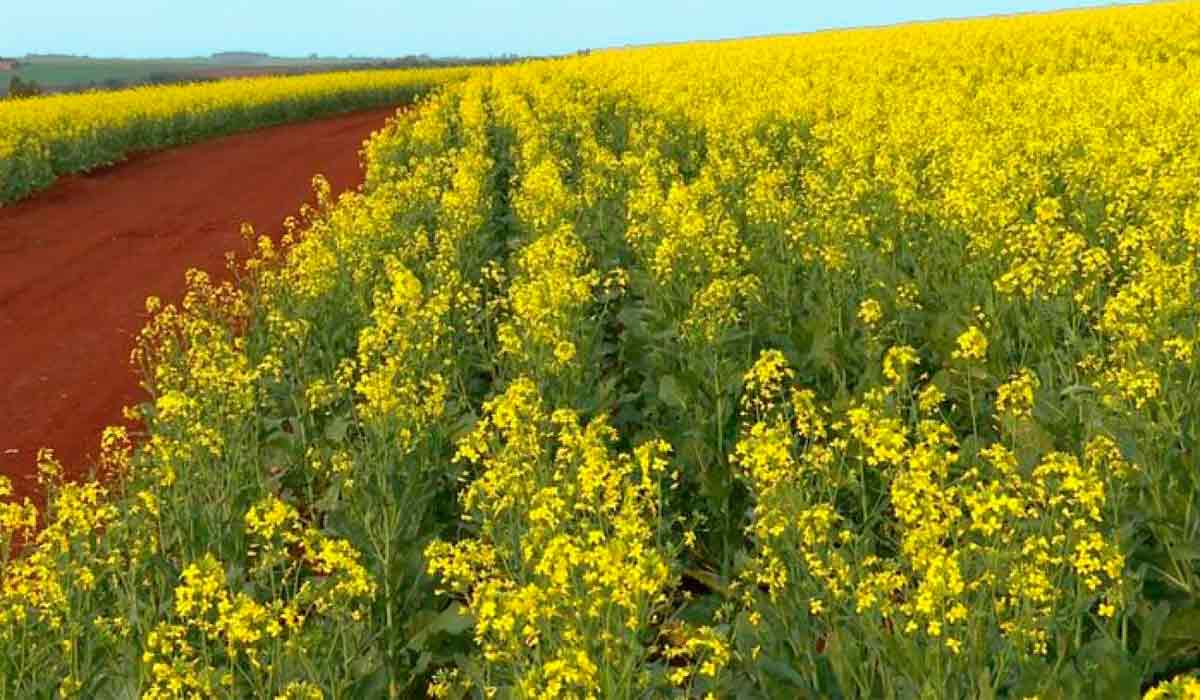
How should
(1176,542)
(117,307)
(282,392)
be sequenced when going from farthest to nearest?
(117,307), (282,392), (1176,542)

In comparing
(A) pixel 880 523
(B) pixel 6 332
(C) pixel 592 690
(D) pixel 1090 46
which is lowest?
(B) pixel 6 332

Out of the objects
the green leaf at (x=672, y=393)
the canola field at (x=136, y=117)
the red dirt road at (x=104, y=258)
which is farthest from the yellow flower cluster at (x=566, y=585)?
the canola field at (x=136, y=117)

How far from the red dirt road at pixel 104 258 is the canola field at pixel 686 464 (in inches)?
56.5

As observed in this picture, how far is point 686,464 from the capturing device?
6371 mm

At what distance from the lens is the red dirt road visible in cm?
1060

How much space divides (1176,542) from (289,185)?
22326mm

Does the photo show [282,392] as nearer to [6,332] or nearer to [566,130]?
[6,332]

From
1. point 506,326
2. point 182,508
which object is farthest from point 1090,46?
point 182,508

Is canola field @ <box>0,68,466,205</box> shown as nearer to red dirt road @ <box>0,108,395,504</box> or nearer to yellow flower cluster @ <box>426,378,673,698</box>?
red dirt road @ <box>0,108,395,504</box>

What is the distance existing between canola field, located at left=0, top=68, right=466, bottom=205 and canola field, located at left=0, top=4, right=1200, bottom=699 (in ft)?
52.9

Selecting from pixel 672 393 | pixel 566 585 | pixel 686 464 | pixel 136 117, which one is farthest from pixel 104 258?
pixel 136 117

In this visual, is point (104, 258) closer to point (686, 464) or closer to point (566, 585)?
point (686, 464)

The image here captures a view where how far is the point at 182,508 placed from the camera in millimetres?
5660

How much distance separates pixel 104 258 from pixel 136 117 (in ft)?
57.4
